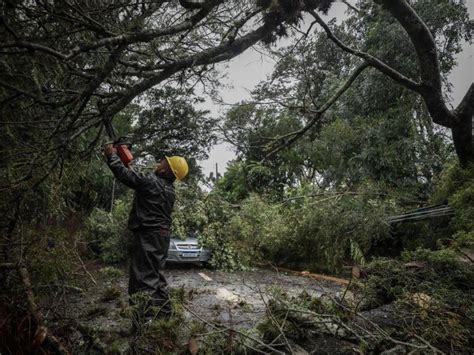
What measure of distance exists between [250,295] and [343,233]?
276 cm

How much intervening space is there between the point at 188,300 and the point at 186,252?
386 centimetres

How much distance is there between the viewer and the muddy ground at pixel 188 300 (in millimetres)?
3284

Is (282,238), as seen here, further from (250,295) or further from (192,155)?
(192,155)

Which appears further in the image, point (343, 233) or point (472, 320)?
point (343, 233)

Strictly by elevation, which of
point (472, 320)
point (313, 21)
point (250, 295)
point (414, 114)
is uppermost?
point (414, 114)

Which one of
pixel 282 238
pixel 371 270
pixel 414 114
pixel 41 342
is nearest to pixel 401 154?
pixel 414 114

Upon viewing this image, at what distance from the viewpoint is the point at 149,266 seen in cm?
392

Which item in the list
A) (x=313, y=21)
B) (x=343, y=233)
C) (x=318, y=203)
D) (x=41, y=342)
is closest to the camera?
(x=41, y=342)

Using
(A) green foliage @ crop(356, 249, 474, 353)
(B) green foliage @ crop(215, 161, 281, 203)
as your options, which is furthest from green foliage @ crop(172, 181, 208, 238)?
(A) green foliage @ crop(356, 249, 474, 353)

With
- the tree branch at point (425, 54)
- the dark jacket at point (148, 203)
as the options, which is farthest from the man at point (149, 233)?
the tree branch at point (425, 54)

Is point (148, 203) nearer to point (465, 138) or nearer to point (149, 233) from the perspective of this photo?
point (149, 233)

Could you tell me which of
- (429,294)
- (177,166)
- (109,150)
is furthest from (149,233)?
(429,294)

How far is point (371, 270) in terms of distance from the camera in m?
3.66

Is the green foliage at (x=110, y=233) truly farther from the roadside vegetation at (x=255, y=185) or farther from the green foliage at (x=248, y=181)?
the green foliage at (x=248, y=181)
